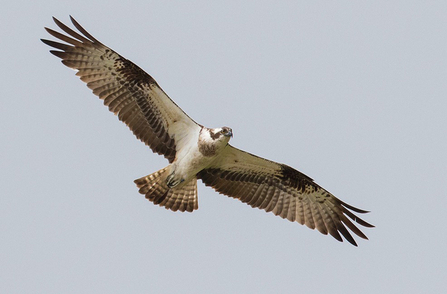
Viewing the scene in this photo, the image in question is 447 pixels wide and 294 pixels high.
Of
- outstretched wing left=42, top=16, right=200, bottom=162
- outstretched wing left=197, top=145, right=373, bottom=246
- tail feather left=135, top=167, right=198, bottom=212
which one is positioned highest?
outstretched wing left=197, top=145, right=373, bottom=246

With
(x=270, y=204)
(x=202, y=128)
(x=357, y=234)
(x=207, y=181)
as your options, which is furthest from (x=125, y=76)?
(x=357, y=234)

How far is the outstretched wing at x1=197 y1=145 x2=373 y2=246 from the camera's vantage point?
1441cm

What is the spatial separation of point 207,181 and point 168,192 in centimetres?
80

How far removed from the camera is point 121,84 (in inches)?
535

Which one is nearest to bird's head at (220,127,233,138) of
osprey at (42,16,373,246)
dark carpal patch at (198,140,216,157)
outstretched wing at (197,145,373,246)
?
osprey at (42,16,373,246)

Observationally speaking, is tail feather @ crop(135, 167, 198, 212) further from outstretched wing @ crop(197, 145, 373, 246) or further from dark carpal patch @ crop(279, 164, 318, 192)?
dark carpal patch @ crop(279, 164, 318, 192)

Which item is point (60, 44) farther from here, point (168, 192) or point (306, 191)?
point (306, 191)

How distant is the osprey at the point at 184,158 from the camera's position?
44.1 ft

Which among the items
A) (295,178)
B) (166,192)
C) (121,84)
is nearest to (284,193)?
(295,178)

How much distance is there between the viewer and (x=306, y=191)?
14656 mm

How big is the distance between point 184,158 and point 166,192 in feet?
A: 2.96

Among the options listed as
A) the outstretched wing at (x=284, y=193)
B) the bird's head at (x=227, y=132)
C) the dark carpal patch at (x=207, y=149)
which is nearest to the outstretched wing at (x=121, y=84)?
the dark carpal patch at (x=207, y=149)

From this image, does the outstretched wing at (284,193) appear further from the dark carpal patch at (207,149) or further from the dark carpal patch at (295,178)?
the dark carpal patch at (207,149)

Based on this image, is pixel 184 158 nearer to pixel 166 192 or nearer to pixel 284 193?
pixel 166 192
